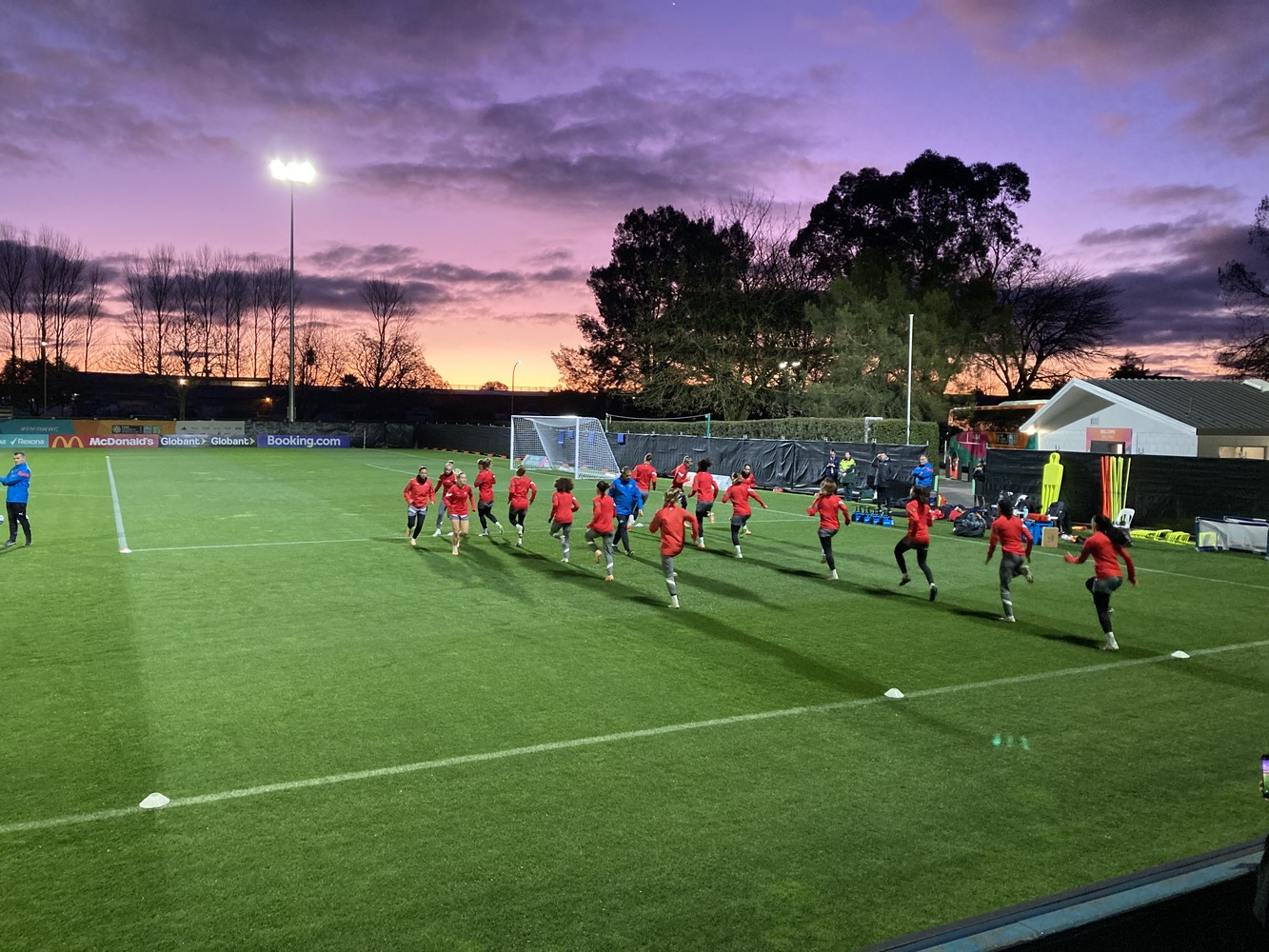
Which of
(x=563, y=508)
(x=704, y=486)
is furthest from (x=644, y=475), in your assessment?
(x=563, y=508)

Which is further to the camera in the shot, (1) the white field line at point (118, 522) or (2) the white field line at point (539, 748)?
(1) the white field line at point (118, 522)

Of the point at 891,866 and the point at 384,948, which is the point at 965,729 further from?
the point at 384,948

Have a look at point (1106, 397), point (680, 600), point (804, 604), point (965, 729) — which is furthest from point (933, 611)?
point (1106, 397)

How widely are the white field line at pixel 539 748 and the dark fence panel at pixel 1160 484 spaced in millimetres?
12875

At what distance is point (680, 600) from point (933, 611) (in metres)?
3.70

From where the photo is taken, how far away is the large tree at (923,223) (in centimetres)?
5388

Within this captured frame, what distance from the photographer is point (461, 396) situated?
91.2m

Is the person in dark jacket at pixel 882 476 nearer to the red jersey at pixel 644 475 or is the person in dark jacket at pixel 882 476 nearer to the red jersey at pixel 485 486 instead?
the red jersey at pixel 644 475

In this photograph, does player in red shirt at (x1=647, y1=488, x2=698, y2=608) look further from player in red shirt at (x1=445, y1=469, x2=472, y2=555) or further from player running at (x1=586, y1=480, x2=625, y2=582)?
player in red shirt at (x1=445, y1=469, x2=472, y2=555)

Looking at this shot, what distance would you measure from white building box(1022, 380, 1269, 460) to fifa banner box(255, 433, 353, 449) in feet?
163

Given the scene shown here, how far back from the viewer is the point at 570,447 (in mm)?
42562

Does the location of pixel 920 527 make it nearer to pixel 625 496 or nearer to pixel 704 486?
pixel 625 496

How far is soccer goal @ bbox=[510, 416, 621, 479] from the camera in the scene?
1563 inches

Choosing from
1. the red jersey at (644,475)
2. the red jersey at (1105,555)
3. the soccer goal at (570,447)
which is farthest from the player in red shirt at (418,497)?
the soccer goal at (570,447)
